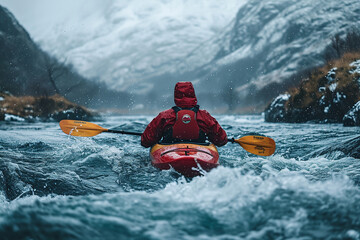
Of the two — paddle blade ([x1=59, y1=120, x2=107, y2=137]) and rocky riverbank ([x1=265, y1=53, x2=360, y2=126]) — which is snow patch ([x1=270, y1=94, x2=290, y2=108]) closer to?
rocky riverbank ([x1=265, y1=53, x2=360, y2=126])

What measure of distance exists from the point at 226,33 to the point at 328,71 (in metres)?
172

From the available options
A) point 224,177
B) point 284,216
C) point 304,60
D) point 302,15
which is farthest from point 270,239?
point 302,15

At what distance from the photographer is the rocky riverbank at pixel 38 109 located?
1939 centimetres

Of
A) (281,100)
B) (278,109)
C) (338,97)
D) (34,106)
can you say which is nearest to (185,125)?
(338,97)

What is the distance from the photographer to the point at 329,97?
11.8 metres

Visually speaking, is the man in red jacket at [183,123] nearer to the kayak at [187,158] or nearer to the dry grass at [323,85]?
the kayak at [187,158]

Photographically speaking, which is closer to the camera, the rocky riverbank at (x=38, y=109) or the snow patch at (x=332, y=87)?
the snow patch at (x=332, y=87)

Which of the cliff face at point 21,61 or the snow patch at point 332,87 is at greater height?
the cliff face at point 21,61

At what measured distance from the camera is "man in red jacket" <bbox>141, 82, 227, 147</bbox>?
4320mm

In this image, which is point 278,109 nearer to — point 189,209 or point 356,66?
point 356,66

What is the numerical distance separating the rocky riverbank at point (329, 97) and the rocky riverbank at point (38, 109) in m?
14.4

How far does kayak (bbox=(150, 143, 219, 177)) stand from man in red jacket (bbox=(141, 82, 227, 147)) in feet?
0.67

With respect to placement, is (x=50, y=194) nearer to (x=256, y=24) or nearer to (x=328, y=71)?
(x=328, y=71)

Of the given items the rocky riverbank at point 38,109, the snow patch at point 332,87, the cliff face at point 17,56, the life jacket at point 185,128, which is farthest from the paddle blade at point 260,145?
the cliff face at point 17,56
